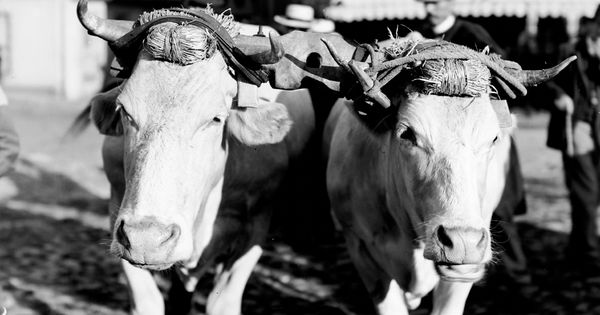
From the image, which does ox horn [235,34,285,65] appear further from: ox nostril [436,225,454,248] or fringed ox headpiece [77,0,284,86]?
ox nostril [436,225,454,248]

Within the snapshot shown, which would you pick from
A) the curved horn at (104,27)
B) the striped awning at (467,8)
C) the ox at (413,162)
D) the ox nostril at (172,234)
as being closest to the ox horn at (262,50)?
the ox at (413,162)

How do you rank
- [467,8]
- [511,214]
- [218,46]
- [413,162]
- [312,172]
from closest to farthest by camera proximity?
[413,162] → [218,46] → [312,172] → [511,214] → [467,8]

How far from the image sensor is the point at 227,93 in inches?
164

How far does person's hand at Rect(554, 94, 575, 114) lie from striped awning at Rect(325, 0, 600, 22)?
8.27 metres

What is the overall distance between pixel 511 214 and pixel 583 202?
156 centimetres

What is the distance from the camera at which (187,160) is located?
12.7 ft

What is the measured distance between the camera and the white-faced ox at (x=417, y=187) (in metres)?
3.75

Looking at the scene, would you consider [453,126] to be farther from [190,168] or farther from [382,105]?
[190,168]

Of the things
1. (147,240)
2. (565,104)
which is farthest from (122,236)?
(565,104)

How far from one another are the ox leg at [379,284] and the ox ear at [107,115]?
1.55m

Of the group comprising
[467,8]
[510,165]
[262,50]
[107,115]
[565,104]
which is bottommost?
[467,8]

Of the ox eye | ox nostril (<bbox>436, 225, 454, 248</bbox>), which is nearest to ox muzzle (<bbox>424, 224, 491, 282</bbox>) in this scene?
ox nostril (<bbox>436, 225, 454, 248</bbox>)

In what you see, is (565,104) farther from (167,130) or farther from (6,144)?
(6,144)

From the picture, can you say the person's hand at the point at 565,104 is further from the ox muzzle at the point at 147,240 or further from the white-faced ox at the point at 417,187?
the ox muzzle at the point at 147,240
